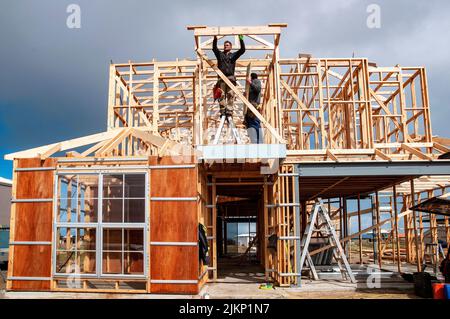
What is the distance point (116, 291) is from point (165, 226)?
5.98 ft

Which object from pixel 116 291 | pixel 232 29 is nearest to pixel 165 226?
pixel 116 291

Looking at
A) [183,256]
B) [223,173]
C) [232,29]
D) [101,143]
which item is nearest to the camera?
[183,256]

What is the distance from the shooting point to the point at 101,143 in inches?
484

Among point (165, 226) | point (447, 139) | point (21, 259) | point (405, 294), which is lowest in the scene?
point (405, 294)

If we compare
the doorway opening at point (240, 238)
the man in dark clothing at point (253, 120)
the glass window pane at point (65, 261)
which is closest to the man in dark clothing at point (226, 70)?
the man in dark clothing at point (253, 120)

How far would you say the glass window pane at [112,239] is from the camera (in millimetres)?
10789

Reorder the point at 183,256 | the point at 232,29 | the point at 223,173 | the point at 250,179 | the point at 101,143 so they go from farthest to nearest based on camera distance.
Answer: the point at 250,179 → the point at 223,173 → the point at 101,143 → the point at 232,29 → the point at 183,256

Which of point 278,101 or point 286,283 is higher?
point 278,101

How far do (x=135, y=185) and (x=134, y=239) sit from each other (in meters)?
1.25

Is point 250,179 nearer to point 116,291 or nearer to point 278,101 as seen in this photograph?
point 278,101

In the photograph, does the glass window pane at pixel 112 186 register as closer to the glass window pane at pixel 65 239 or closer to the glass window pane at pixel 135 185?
the glass window pane at pixel 135 185

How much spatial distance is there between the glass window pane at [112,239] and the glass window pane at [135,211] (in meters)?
0.38

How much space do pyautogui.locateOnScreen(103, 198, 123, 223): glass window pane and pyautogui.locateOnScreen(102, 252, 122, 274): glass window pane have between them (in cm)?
78

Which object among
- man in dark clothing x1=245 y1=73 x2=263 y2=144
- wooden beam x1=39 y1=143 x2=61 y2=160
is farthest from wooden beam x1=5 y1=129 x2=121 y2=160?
man in dark clothing x1=245 y1=73 x2=263 y2=144
